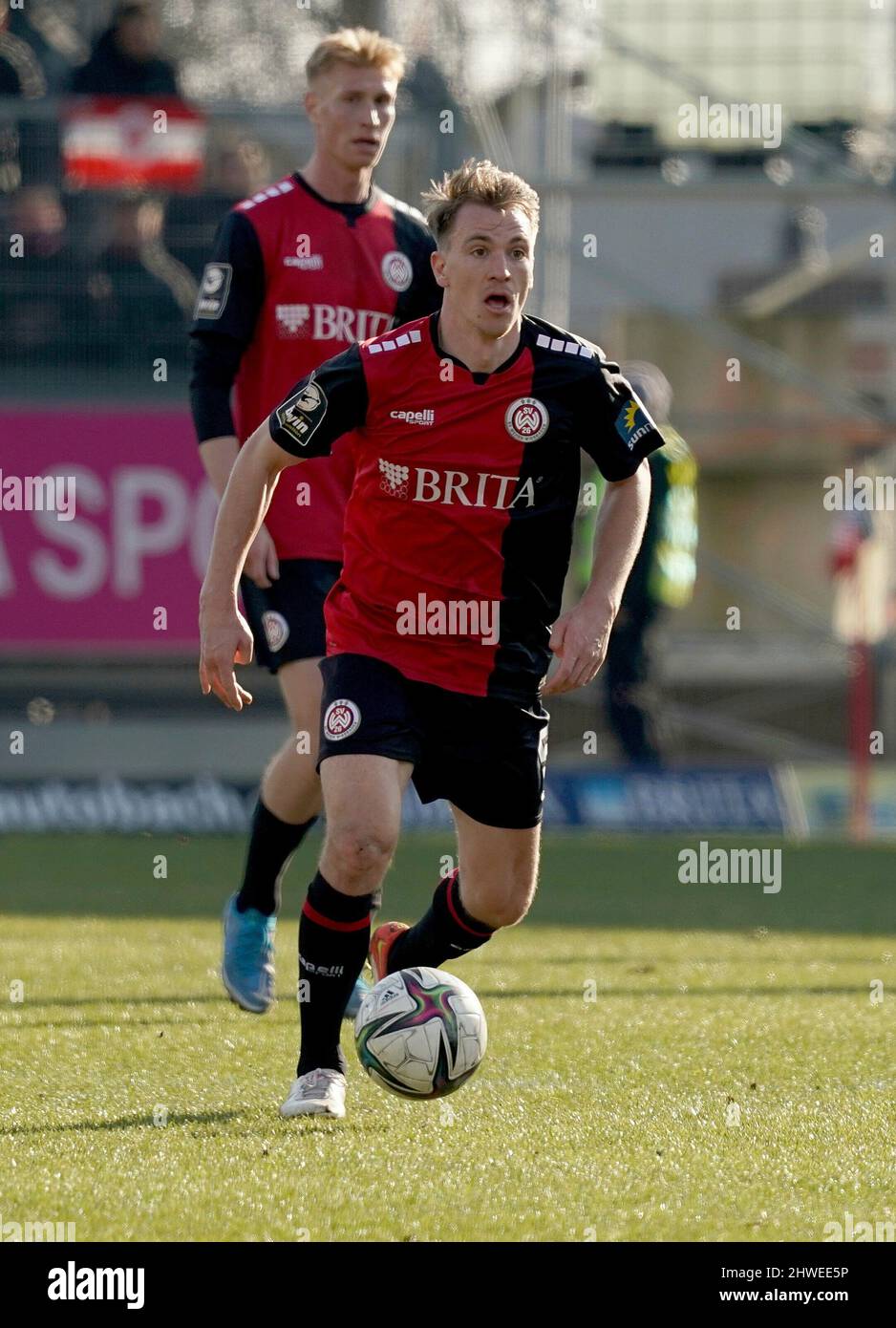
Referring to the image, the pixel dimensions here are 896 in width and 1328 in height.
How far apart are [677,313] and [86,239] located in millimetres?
3536

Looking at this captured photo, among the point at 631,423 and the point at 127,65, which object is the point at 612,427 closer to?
the point at 631,423

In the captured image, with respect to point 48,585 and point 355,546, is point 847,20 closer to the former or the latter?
point 48,585

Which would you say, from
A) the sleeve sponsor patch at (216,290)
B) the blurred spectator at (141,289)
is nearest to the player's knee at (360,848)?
the sleeve sponsor patch at (216,290)

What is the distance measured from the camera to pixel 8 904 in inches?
Result: 317

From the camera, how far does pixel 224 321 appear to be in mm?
5543

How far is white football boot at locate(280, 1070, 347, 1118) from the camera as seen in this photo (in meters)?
4.30

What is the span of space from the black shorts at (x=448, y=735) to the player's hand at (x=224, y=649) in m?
0.27

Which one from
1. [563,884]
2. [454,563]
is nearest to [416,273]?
[454,563]

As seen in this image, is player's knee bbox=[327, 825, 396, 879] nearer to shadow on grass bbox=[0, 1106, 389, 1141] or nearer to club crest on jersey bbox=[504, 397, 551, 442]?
shadow on grass bbox=[0, 1106, 389, 1141]

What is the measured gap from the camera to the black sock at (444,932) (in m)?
4.73

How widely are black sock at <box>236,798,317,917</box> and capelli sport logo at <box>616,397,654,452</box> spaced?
164 cm

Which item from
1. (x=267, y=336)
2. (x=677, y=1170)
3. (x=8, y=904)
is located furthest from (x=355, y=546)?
(x=8, y=904)

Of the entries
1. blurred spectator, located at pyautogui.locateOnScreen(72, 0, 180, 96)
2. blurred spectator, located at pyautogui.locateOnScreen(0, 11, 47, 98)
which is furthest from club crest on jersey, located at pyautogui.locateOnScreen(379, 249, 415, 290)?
blurred spectator, located at pyautogui.locateOnScreen(0, 11, 47, 98)

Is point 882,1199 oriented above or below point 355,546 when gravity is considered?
below
